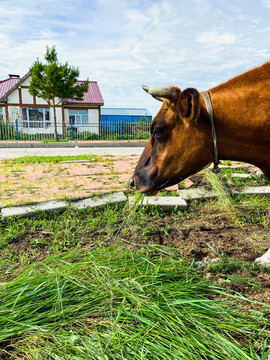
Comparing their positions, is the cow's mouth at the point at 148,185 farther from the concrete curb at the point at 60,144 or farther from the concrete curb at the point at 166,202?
the concrete curb at the point at 60,144

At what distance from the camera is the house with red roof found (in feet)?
89.5

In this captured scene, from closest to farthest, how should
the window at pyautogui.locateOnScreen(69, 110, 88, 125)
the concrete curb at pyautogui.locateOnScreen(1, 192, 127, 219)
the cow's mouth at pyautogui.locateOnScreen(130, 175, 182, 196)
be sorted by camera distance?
the cow's mouth at pyautogui.locateOnScreen(130, 175, 182, 196), the concrete curb at pyautogui.locateOnScreen(1, 192, 127, 219), the window at pyautogui.locateOnScreen(69, 110, 88, 125)

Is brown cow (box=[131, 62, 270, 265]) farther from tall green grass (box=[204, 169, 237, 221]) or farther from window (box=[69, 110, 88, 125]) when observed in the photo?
window (box=[69, 110, 88, 125])

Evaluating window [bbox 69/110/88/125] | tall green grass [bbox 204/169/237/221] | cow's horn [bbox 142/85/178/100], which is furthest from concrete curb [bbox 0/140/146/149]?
cow's horn [bbox 142/85/178/100]

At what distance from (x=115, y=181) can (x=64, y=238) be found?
2.06 m

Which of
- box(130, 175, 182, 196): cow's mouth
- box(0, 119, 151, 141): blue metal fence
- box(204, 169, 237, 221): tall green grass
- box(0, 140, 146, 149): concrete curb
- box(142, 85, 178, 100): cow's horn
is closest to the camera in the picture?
box(142, 85, 178, 100): cow's horn

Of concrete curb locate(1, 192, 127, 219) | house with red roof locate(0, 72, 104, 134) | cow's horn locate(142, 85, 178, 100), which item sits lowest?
concrete curb locate(1, 192, 127, 219)

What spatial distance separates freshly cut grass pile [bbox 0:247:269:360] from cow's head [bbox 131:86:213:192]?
2.46ft

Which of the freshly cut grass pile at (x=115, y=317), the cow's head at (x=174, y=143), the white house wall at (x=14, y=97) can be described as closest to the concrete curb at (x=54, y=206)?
the cow's head at (x=174, y=143)

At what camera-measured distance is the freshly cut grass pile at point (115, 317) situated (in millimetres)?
1434

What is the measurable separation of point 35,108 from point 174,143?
1127 inches

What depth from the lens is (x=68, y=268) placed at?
6.63ft

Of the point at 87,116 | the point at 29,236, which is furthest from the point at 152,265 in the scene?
the point at 87,116

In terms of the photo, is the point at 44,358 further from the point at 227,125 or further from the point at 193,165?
the point at 227,125
